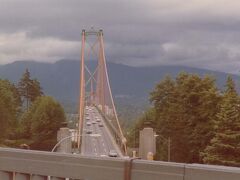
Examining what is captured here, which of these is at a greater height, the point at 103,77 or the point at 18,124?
the point at 103,77

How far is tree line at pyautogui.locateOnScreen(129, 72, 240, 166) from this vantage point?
3938 cm

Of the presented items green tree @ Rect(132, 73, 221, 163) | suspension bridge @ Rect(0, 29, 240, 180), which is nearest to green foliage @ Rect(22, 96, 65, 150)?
green tree @ Rect(132, 73, 221, 163)

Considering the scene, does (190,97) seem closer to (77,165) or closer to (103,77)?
(103,77)

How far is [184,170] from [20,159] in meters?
1.47

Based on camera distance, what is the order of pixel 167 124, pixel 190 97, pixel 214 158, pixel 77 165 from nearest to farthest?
pixel 77 165 < pixel 214 158 < pixel 190 97 < pixel 167 124

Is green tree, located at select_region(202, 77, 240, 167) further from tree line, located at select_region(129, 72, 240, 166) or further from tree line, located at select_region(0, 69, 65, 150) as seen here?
tree line, located at select_region(0, 69, 65, 150)

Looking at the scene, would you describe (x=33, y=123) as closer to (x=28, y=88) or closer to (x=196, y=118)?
(x=28, y=88)

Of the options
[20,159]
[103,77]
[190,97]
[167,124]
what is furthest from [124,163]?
[103,77]

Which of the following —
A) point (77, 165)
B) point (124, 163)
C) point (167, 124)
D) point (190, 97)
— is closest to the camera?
point (124, 163)

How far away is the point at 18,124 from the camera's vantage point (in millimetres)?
86250

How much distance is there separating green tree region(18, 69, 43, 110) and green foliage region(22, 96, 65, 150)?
22210 mm

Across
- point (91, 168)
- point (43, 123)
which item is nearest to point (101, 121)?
point (43, 123)

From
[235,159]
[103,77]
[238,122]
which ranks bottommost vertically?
[235,159]

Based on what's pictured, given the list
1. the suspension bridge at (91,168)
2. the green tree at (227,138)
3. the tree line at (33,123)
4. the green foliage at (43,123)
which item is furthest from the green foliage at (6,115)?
the suspension bridge at (91,168)
